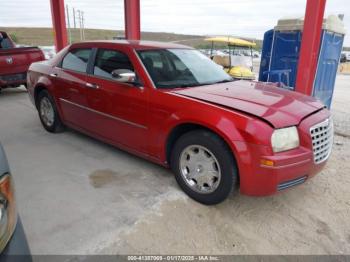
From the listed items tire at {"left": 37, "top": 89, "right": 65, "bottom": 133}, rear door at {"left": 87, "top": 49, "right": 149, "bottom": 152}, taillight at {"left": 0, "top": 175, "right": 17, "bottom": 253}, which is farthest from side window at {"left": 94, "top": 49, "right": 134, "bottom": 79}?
taillight at {"left": 0, "top": 175, "right": 17, "bottom": 253}

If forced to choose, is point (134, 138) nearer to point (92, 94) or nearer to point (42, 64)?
point (92, 94)

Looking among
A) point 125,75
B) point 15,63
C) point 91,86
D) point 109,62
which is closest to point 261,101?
point 125,75

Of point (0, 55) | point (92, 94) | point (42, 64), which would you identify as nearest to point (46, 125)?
point (42, 64)

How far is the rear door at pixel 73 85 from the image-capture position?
417 centimetres

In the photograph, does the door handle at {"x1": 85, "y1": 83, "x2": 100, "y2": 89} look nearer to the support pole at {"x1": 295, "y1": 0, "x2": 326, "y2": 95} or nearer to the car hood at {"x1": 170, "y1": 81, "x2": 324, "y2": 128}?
the car hood at {"x1": 170, "y1": 81, "x2": 324, "y2": 128}

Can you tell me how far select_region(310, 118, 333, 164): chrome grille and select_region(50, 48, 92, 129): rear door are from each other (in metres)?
2.89

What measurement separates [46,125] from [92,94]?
175 centimetres

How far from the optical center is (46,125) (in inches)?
205

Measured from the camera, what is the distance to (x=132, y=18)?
777 cm

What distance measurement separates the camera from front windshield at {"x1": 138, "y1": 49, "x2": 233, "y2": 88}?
3412mm

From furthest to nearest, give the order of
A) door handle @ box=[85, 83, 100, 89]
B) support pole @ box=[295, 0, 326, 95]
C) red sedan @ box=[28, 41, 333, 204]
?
support pole @ box=[295, 0, 326, 95] < door handle @ box=[85, 83, 100, 89] < red sedan @ box=[28, 41, 333, 204]

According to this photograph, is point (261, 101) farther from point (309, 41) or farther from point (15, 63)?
point (15, 63)

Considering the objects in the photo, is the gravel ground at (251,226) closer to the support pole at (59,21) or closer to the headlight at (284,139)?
the headlight at (284,139)

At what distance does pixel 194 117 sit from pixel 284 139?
2.74ft
